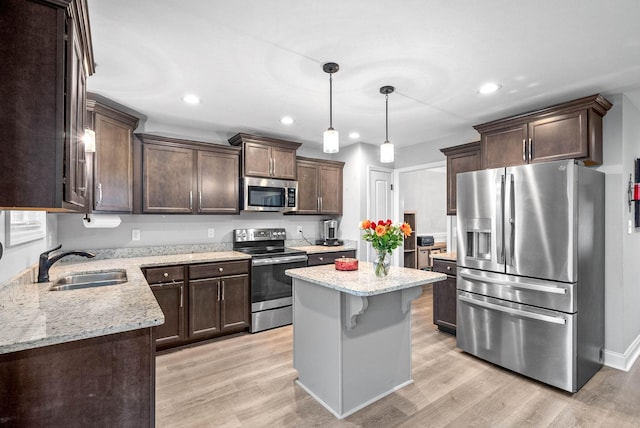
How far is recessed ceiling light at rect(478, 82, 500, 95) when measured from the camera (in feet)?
8.67

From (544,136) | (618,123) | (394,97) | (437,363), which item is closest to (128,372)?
(437,363)

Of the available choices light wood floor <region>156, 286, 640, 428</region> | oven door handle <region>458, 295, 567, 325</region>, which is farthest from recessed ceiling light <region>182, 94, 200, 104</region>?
oven door handle <region>458, 295, 567, 325</region>

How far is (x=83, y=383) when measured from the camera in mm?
1253

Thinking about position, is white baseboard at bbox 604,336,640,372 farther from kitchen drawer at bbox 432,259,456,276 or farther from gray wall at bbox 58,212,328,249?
gray wall at bbox 58,212,328,249

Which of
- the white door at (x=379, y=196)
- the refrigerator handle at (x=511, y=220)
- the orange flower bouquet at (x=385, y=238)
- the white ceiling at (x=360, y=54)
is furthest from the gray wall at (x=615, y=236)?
the white door at (x=379, y=196)

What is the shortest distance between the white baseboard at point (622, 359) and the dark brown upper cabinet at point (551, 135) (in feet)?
5.56

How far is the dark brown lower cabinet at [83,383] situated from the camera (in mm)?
1151

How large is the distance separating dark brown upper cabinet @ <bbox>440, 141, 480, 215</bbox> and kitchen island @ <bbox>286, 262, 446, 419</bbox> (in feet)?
5.82

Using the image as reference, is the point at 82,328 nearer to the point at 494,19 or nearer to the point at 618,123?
the point at 494,19

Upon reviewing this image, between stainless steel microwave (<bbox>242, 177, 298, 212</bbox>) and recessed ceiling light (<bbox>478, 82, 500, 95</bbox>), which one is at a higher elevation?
recessed ceiling light (<bbox>478, 82, 500, 95</bbox>)

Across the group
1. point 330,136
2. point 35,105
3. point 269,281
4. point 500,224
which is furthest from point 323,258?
point 35,105

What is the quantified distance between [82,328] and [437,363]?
2.75 meters

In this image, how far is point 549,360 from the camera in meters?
2.50

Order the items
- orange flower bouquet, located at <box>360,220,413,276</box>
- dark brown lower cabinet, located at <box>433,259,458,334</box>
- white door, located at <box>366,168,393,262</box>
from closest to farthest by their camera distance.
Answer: orange flower bouquet, located at <box>360,220,413,276</box>, dark brown lower cabinet, located at <box>433,259,458,334</box>, white door, located at <box>366,168,393,262</box>
